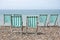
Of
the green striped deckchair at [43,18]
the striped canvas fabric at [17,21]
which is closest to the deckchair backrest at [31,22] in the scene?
the striped canvas fabric at [17,21]

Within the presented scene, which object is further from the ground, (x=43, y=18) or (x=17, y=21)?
(x=17, y=21)

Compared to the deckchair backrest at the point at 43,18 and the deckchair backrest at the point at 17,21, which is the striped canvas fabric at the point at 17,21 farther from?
the deckchair backrest at the point at 43,18

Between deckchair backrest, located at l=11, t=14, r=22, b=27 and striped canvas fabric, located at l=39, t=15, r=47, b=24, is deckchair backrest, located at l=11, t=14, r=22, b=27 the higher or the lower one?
the higher one

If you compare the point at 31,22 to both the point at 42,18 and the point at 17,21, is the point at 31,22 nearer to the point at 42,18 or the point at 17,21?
the point at 17,21

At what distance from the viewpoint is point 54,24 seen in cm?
821

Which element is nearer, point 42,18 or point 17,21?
point 17,21

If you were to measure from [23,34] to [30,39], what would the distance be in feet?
3.11

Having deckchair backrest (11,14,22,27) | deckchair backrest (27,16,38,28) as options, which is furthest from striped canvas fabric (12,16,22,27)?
deckchair backrest (27,16,38,28)

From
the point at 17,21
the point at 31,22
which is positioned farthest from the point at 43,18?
the point at 17,21

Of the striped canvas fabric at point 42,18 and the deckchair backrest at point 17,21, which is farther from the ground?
the deckchair backrest at point 17,21

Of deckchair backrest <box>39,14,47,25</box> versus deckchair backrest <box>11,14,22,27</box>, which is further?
deckchair backrest <box>39,14,47,25</box>

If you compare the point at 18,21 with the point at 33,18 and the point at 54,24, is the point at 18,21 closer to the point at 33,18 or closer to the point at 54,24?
the point at 33,18

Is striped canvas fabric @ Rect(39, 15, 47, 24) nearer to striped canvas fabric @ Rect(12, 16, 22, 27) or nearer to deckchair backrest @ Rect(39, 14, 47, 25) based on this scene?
deckchair backrest @ Rect(39, 14, 47, 25)

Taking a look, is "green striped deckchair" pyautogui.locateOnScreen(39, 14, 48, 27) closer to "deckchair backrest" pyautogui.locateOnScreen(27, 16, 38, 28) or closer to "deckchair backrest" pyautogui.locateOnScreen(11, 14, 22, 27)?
"deckchair backrest" pyautogui.locateOnScreen(27, 16, 38, 28)
